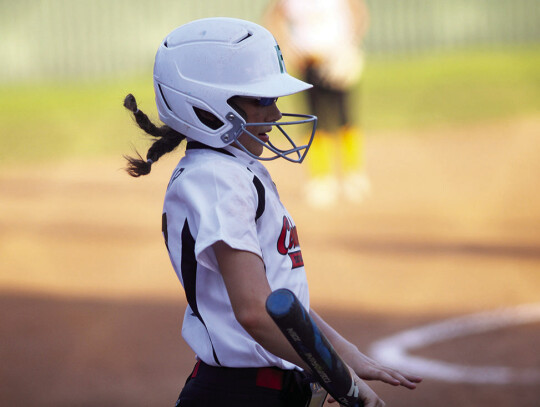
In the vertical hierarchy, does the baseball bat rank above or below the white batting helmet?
below

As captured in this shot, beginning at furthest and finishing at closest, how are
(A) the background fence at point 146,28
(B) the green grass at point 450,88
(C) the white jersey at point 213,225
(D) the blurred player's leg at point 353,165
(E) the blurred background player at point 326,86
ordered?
1. (A) the background fence at point 146,28
2. (B) the green grass at point 450,88
3. (E) the blurred background player at point 326,86
4. (D) the blurred player's leg at point 353,165
5. (C) the white jersey at point 213,225

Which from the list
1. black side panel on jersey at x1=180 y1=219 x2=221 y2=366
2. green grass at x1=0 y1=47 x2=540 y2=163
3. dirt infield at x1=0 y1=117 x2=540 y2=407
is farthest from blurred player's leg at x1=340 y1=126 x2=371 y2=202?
black side panel on jersey at x1=180 y1=219 x2=221 y2=366

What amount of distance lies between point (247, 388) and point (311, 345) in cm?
39

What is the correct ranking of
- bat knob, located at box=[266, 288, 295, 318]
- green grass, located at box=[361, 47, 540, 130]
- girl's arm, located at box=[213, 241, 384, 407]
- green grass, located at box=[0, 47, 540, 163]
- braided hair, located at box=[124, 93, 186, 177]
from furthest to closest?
green grass, located at box=[361, 47, 540, 130], green grass, located at box=[0, 47, 540, 163], braided hair, located at box=[124, 93, 186, 177], girl's arm, located at box=[213, 241, 384, 407], bat knob, located at box=[266, 288, 295, 318]

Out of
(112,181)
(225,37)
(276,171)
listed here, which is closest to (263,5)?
(276,171)

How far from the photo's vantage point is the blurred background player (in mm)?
11922

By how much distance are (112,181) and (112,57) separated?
4404 mm

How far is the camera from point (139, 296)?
25.3ft

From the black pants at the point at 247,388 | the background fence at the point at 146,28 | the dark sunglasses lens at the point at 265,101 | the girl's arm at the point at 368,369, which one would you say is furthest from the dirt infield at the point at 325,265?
the dark sunglasses lens at the point at 265,101

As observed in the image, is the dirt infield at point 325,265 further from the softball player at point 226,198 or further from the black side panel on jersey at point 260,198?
the black side panel on jersey at point 260,198

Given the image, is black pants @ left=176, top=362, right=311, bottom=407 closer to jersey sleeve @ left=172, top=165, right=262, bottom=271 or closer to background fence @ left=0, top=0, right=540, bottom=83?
jersey sleeve @ left=172, top=165, right=262, bottom=271

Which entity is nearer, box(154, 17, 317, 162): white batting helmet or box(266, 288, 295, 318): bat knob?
box(266, 288, 295, 318): bat knob

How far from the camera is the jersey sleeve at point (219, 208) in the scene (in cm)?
179

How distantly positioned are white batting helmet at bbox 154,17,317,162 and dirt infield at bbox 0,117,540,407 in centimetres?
327
